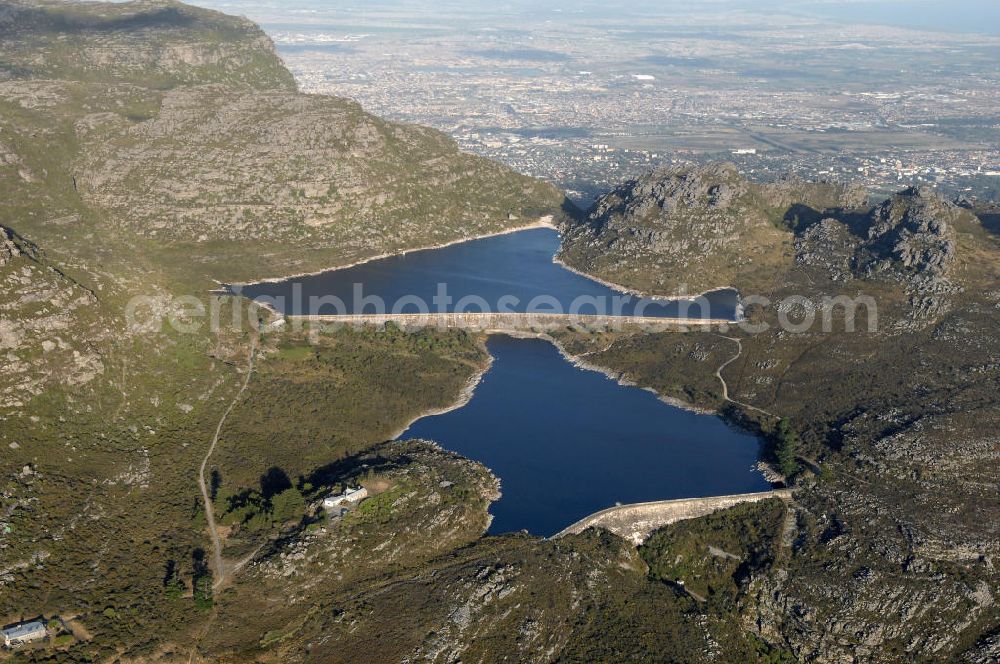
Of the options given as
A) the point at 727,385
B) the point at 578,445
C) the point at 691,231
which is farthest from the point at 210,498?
the point at 691,231

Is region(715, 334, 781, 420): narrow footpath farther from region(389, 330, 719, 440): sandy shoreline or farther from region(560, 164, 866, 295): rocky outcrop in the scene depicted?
region(560, 164, 866, 295): rocky outcrop

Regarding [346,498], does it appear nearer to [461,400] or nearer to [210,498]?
[210,498]

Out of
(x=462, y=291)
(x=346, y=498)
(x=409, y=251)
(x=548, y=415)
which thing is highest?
(x=409, y=251)

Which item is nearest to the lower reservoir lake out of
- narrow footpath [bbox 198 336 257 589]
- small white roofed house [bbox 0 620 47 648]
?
narrow footpath [bbox 198 336 257 589]

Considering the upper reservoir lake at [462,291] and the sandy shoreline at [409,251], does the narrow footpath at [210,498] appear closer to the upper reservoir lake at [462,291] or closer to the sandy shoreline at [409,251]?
the upper reservoir lake at [462,291]

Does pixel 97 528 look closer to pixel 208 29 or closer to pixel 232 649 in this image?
pixel 232 649
